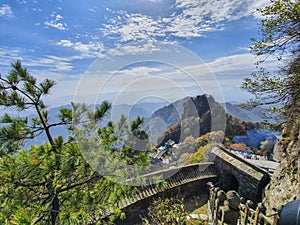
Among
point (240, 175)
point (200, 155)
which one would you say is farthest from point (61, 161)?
point (200, 155)

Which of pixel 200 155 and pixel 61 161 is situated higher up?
pixel 61 161

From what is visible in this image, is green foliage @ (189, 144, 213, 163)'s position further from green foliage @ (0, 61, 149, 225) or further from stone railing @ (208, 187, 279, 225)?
green foliage @ (0, 61, 149, 225)

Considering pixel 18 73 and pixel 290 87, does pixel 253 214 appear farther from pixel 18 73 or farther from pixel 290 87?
pixel 18 73

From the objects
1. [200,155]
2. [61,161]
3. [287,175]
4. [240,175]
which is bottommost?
[200,155]

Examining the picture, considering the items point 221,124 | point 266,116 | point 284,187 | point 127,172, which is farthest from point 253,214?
point 221,124

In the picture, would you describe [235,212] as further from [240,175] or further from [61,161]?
[61,161]

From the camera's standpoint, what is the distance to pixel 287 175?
445cm

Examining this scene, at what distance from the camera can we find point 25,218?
4.84 ft

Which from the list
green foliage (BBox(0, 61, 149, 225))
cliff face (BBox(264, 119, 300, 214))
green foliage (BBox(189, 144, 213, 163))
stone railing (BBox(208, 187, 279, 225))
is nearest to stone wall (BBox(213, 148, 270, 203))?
green foliage (BBox(189, 144, 213, 163))

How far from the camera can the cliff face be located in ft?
13.2

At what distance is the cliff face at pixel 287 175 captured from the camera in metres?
4.04

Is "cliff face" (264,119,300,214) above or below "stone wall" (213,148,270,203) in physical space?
above

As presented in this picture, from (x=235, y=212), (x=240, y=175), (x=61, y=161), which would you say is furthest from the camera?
(x=240, y=175)

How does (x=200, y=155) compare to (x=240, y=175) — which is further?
(x=200, y=155)
